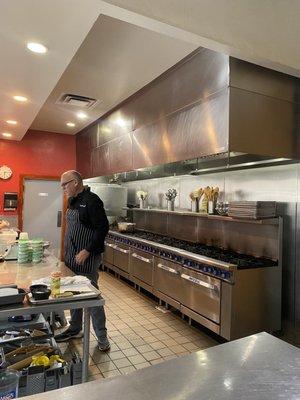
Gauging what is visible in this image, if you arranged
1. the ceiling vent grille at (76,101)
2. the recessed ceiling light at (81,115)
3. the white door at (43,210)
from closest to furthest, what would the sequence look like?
1. the ceiling vent grille at (76,101)
2. the recessed ceiling light at (81,115)
3. the white door at (43,210)

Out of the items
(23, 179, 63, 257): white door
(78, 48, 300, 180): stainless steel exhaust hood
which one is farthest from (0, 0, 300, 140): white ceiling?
(23, 179, 63, 257): white door

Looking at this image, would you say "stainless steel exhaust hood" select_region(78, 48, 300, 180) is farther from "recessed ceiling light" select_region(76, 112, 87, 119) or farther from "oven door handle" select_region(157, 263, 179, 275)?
Result: "recessed ceiling light" select_region(76, 112, 87, 119)

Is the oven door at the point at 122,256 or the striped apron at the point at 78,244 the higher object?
the striped apron at the point at 78,244

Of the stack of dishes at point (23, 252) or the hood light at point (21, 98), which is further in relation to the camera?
the hood light at point (21, 98)

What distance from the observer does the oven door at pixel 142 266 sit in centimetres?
407

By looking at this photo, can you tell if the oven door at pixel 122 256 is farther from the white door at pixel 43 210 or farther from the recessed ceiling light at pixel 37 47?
the recessed ceiling light at pixel 37 47

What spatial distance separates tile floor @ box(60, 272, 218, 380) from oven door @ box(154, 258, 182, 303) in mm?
300

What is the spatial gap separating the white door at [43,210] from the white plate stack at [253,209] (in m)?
4.54

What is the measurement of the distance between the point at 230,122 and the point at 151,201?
3.01m

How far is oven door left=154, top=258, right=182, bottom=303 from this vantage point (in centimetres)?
346

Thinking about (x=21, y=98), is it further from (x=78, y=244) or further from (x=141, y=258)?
(x=141, y=258)

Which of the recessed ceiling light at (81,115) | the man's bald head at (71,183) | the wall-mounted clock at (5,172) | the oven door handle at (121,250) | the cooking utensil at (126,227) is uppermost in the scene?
the recessed ceiling light at (81,115)

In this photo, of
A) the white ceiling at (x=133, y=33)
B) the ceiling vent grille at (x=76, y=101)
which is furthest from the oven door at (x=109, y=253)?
the white ceiling at (x=133, y=33)

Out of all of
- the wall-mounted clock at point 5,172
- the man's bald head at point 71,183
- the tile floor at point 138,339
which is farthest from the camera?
the wall-mounted clock at point 5,172
